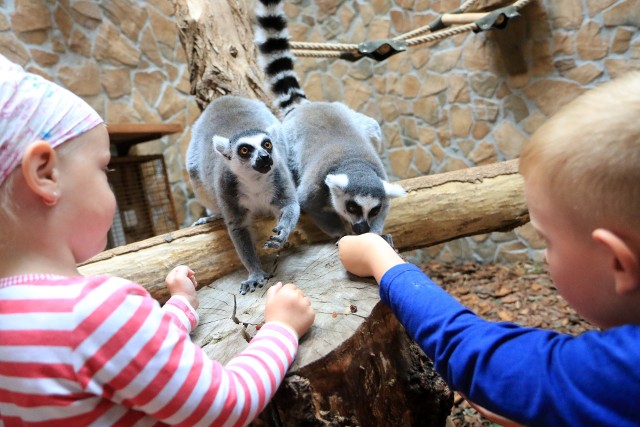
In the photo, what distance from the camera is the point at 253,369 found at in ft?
2.95

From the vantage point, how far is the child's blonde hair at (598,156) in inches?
25.5

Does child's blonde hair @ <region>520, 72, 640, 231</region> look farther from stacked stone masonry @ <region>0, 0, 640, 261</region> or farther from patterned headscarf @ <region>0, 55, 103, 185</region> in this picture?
stacked stone masonry @ <region>0, 0, 640, 261</region>

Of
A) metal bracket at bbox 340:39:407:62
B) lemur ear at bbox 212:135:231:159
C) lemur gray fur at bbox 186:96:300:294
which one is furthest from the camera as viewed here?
metal bracket at bbox 340:39:407:62

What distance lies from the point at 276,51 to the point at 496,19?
6.32 ft

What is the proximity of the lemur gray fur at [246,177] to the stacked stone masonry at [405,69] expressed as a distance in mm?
3012

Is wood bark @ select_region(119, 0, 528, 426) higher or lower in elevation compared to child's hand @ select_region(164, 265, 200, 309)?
lower

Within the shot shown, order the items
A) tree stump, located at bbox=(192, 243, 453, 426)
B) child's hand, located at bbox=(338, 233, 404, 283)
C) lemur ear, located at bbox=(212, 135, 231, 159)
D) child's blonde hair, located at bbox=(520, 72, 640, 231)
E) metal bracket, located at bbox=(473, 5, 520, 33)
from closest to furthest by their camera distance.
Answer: child's blonde hair, located at bbox=(520, 72, 640, 231) → tree stump, located at bbox=(192, 243, 453, 426) → child's hand, located at bbox=(338, 233, 404, 283) → lemur ear, located at bbox=(212, 135, 231, 159) → metal bracket, located at bbox=(473, 5, 520, 33)

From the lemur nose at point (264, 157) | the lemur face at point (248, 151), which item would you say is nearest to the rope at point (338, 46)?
the lemur face at point (248, 151)

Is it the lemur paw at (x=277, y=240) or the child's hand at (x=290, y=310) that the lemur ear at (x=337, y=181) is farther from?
the child's hand at (x=290, y=310)

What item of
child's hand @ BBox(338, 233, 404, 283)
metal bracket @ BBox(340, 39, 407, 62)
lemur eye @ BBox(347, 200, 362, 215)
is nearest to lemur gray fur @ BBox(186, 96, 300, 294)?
lemur eye @ BBox(347, 200, 362, 215)

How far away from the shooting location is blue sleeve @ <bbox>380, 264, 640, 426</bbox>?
66cm

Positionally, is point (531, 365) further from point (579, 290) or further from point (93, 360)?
point (93, 360)

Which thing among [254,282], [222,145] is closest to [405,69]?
[222,145]

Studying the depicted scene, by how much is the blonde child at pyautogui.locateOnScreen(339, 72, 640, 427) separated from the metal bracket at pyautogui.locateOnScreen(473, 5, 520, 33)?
3.44 meters
